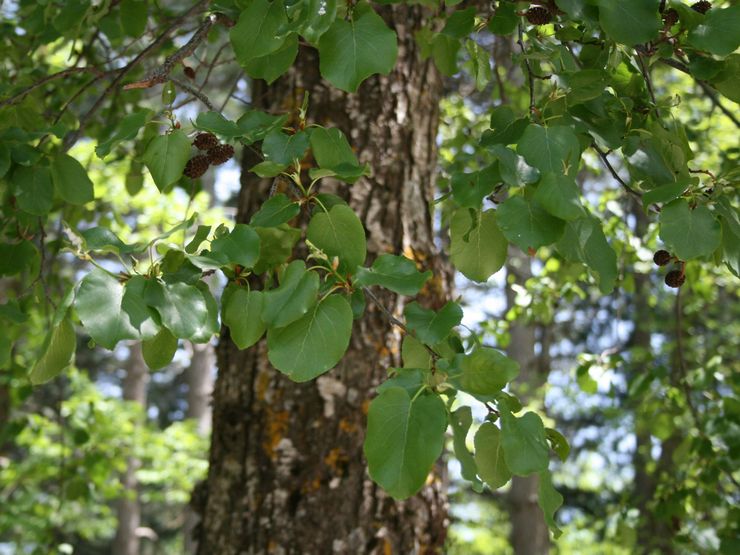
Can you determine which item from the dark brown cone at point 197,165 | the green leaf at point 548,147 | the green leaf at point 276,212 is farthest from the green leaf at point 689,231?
the dark brown cone at point 197,165

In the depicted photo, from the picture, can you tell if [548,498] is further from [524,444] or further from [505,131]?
[505,131]

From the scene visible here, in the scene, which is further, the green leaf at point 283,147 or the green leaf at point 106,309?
the green leaf at point 283,147

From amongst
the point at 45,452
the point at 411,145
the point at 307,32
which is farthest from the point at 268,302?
the point at 45,452

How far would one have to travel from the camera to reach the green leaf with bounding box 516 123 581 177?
1036 millimetres

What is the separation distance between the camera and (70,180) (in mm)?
1554

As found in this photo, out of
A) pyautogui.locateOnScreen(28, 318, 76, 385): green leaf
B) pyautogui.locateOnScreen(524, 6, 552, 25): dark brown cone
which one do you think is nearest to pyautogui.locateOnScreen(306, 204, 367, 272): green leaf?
pyautogui.locateOnScreen(28, 318, 76, 385): green leaf

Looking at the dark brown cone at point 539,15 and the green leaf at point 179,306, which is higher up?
the dark brown cone at point 539,15

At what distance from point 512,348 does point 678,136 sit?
5.96 metres

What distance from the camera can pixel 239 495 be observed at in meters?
2.16

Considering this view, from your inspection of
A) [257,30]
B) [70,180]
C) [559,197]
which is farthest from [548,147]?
[70,180]

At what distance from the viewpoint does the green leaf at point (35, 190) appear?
1.56 meters

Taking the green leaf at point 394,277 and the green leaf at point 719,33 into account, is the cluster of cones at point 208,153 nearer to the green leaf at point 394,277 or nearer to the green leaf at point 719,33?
the green leaf at point 394,277

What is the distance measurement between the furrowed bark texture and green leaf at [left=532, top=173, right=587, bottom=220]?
1.25 meters

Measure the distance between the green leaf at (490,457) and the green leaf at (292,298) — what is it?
1.02 feet
